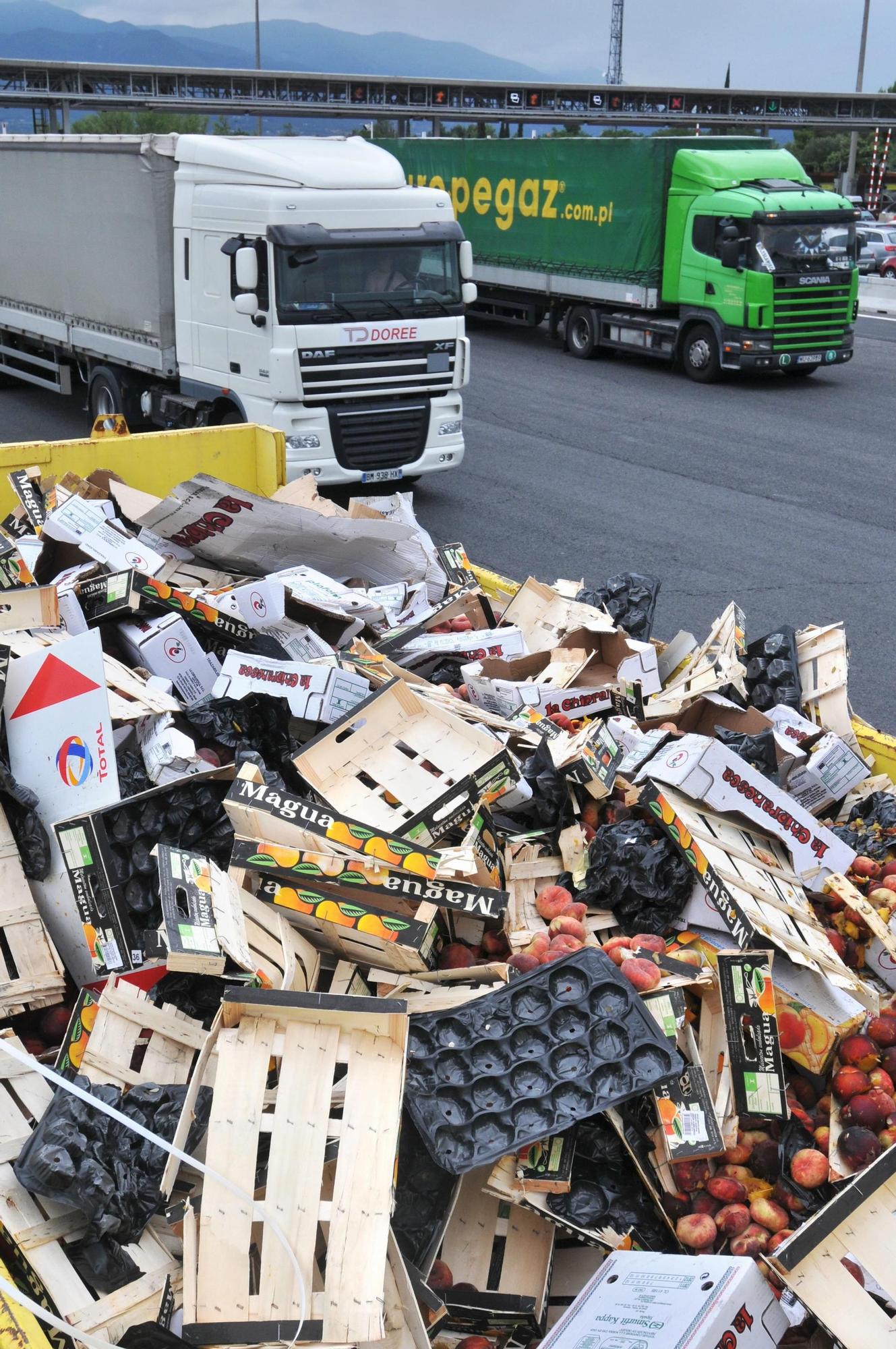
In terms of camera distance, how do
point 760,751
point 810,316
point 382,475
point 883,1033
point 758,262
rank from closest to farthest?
point 883,1033 < point 760,751 < point 382,475 < point 758,262 < point 810,316

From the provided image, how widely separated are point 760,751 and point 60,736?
9.63 ft

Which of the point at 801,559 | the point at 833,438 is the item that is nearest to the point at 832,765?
the point at 801,559

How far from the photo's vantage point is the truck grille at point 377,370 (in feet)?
37.6

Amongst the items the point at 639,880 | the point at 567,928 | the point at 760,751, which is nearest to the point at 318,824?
the point at 567,928

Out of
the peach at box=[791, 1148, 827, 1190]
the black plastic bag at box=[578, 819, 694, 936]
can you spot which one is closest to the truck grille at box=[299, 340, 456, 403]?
the black plastic bag at box=[578, 819, 694, 936]

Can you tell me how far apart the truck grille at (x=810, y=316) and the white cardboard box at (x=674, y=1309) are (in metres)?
17.2

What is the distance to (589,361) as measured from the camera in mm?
22016

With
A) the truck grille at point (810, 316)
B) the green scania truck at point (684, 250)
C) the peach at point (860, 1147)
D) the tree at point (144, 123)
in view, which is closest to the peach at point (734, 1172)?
the peach at point (860, 1147)

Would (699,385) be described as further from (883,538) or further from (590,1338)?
(590,1338)

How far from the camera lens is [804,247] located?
18234 mm

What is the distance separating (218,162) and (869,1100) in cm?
1104

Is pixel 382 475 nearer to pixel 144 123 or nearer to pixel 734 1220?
pixel 734 1220

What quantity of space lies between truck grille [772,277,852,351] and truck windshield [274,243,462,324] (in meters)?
8.05

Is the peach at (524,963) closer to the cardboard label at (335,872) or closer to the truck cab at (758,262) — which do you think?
the cardboard label at (335,872)
